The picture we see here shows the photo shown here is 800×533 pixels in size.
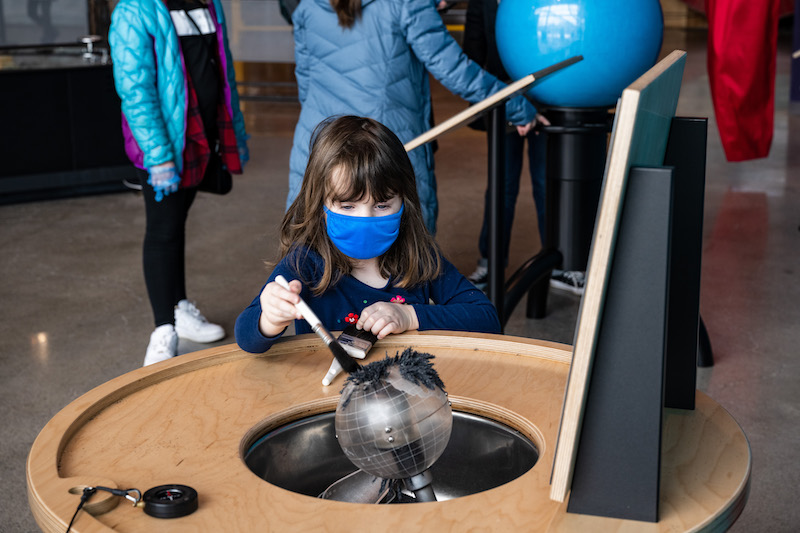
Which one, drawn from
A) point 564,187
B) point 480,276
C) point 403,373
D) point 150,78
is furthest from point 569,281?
point 403,373

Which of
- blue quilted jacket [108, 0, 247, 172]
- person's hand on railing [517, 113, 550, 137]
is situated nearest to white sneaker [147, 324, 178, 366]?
blue quilted jacket [108, 0, 247, 172]

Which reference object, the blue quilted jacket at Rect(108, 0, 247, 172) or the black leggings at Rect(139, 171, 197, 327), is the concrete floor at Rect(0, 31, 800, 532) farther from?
the blue quilted jacket at Rect(108, 0, 247, 172)

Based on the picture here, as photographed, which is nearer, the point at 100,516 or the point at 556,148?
the point at 100,516

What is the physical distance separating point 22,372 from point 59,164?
2385mm

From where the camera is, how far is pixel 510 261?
379 centimetres

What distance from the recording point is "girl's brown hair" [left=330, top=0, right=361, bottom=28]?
7.52 ft

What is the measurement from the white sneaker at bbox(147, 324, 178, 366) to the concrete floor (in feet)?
0.40

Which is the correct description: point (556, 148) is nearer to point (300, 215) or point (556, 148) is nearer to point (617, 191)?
point (300, 215)

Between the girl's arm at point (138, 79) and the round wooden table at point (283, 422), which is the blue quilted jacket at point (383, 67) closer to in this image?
the girl's arm at point (138, 79)

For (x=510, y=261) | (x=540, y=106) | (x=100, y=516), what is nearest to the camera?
(x=100, y=516)

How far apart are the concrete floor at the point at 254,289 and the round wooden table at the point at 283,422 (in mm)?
612

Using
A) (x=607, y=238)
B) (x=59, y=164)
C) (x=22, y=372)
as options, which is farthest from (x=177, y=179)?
(x=59, y=164)

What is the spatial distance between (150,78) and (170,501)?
1.81 meters

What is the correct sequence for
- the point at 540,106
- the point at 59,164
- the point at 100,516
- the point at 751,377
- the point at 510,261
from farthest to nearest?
the point at 59,164, the point at 510,261, the point at 751,377, the point at 540,106, the point at 100,516
